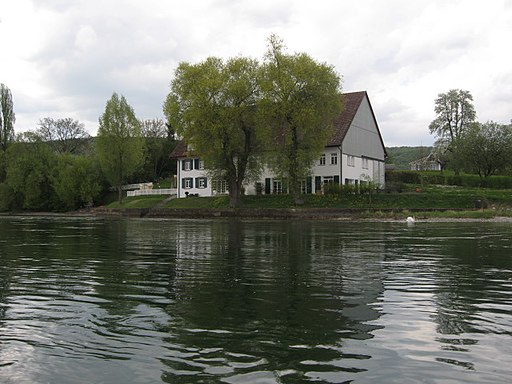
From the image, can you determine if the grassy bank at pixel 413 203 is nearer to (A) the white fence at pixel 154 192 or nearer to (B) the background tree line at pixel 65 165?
(A) the white fence at pixel 154 192

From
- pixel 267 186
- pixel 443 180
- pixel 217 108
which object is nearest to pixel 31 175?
pixel 267 186

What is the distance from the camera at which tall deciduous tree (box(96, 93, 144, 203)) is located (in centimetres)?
7731

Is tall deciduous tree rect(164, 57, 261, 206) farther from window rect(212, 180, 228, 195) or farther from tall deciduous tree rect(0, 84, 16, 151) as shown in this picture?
tall deciduous tree rect(0, 84, 16, 151)

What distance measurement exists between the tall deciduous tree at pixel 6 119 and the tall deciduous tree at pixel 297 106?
51.2 meters

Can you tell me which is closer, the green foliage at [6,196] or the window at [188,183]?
the window at [188,183]

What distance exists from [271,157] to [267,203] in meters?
5.64

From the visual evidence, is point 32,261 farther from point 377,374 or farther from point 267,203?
point 267,203

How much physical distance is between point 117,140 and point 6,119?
79.8ft

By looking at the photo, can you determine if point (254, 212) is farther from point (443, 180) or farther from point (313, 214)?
point (443, 180)

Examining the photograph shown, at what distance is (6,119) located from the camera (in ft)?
291

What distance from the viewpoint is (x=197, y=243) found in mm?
23297

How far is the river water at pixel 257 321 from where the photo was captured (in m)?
5.97

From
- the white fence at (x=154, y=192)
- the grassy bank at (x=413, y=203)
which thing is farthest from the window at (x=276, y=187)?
the white fence at (x=154, y=192)

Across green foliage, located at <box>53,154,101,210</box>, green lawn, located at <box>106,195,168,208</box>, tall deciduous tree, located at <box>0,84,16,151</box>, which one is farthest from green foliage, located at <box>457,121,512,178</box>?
tall deciduous tree, located at <box>0,84,16,151</box>
